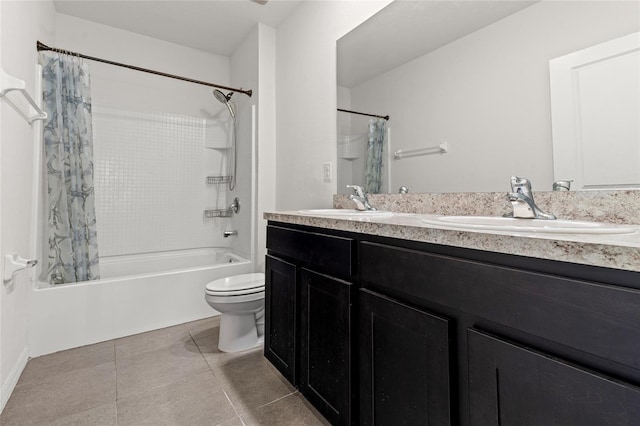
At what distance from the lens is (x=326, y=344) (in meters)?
1.12

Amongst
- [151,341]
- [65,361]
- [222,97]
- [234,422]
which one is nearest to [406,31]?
[222,97]

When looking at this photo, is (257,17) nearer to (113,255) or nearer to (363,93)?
(363,93)

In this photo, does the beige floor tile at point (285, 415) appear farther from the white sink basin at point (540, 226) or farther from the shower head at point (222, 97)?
the shower head at point (222, 97)

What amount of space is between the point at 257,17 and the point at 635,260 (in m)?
2.72

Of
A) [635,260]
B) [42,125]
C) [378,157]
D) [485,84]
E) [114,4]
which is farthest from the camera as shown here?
[114,4]

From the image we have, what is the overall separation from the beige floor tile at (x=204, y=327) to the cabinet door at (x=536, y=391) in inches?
72.4

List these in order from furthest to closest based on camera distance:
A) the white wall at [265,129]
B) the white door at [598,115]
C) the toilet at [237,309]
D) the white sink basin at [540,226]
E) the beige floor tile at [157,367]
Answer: the white wall at [265,129]
the toilet at [237,309]
the beige floor tile at [157,367]
the white door at [598,115]
the white sink basin at [540,226]

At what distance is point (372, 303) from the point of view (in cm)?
94

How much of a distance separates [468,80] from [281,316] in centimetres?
134

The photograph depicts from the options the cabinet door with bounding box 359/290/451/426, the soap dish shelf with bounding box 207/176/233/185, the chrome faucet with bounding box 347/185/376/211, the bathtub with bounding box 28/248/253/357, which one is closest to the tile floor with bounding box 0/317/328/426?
the bathtub with bounding box 28/248/253/357

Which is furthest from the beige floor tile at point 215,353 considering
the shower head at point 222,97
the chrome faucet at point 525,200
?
the shower head at point 222,97

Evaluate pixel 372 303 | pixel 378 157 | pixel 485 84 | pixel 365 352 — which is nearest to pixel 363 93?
pixel 378 157

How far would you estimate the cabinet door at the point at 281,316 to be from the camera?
1.32 metres

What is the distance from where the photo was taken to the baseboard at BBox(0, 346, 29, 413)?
4.39 ft
